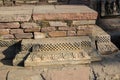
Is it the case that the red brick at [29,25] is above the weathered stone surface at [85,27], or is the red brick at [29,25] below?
above

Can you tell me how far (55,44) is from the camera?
2.55 meters

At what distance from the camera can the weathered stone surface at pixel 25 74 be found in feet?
6.95

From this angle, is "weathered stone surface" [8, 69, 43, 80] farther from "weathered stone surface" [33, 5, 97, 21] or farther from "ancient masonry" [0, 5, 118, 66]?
"weathered stone surface" [33, 5, 97, 21]

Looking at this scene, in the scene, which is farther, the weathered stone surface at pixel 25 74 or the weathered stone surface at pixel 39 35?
the weathered stone surface at pixel 39 35

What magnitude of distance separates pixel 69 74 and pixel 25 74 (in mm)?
417

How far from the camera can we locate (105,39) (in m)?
2.86

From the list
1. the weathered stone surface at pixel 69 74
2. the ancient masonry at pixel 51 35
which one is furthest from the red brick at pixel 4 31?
the weathered stone surface at pixel 69 74

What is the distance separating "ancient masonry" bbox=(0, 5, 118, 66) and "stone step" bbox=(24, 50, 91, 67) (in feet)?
0.07

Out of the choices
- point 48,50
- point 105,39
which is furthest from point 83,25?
point 48,50

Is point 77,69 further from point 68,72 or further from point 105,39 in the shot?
point 105,39

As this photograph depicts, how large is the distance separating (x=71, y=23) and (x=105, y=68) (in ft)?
2.32

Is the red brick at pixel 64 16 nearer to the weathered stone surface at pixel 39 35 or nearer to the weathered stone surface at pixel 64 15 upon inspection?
the weathered stone surface at pixel 64 15

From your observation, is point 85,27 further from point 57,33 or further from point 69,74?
point 69,74

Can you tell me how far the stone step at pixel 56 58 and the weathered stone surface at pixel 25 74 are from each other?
10cm
